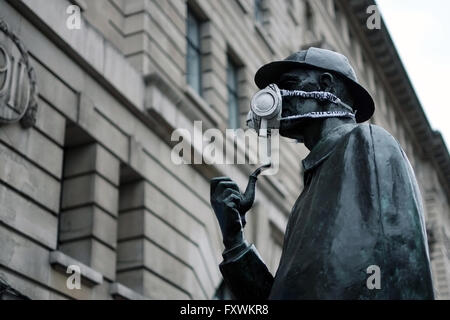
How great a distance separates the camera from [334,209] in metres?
3.18

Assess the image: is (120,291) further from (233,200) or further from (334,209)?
(334,209)

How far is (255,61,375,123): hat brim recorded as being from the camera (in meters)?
3.88

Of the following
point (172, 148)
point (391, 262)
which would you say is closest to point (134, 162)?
point (172, 148)

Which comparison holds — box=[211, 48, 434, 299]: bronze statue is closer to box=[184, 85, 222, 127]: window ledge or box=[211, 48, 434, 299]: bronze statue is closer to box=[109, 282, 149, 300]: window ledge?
box=[109, 282, 149, 300]: window ledge

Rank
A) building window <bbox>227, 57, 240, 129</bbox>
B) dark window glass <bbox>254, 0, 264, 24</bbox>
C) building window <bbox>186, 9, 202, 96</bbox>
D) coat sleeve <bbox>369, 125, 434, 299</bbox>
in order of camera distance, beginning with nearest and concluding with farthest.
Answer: coat sleeve <bbox>369, 125, 434, 299</bbox>, building window <bbox>186, 9, 202, 96</bbox>, building window <bbox>227, 57, 240, 129</bbox>, dark window glass <bbox>254, 0, 264, 24</bbox>

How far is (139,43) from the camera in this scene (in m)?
15.4

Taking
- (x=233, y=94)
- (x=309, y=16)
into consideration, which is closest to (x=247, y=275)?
(x=233, y=94)

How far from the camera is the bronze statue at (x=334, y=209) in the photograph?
3.00 m

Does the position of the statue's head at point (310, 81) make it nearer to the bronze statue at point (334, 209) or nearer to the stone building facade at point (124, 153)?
the bronze statue at point (334, 209)

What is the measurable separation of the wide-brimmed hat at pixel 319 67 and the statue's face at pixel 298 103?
0.05 m

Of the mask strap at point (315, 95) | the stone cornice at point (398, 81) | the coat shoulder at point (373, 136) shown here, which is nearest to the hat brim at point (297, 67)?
the mask strap at point (315, 95)

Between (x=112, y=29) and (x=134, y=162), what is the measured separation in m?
3.08

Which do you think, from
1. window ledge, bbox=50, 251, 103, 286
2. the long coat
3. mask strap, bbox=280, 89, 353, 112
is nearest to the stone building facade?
window ledge, bbox=50, 251, 103, 286
